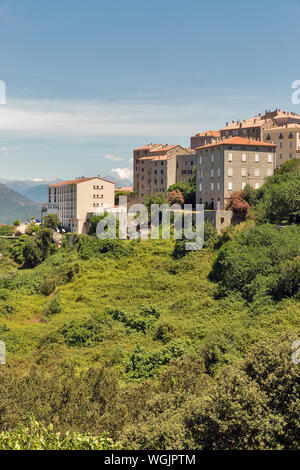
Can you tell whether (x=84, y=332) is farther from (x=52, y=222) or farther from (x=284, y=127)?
(x=284, y=127)

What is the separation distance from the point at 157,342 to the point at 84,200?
134 feet

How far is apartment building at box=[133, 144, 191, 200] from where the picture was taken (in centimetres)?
7525

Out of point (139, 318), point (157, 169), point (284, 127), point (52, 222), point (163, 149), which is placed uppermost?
point (284, 127)

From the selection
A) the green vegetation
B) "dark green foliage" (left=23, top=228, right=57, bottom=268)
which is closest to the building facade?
the green vegetation

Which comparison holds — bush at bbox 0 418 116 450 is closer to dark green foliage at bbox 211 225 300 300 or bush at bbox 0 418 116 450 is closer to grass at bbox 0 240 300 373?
grass at bbox 0 240 300 373

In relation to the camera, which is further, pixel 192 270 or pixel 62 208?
pixel 62 208

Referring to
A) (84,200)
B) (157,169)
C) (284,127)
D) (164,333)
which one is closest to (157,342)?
(164,333)

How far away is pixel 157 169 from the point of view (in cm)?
7681

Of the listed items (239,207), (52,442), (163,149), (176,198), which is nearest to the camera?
(52,442)

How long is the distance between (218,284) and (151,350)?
9.06 metres

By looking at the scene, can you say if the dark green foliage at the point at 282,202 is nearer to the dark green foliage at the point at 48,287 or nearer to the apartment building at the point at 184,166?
the dark green foliage at the point at 48,287

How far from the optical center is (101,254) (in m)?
46.0

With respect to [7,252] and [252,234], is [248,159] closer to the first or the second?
[252,234]
